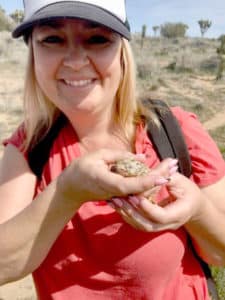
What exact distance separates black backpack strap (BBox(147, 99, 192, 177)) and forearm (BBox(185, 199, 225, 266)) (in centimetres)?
15

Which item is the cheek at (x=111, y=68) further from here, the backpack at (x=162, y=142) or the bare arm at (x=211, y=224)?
the bare arm at (x=211, y=224)

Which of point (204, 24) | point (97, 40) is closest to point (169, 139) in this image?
point (97, 40)

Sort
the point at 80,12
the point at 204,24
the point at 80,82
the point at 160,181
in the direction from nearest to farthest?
the point at 160,181
the point at 80,12
the point at 80,82
the point at 204,24

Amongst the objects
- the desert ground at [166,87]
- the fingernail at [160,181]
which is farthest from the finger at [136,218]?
the desert ground at [166,87]

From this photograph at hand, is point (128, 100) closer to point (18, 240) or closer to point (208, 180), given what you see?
point (208, 180)

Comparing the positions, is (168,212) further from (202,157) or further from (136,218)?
(202,157)

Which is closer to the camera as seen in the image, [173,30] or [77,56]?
[77,56]

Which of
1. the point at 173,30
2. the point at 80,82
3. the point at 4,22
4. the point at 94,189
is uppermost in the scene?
the point at 80,82

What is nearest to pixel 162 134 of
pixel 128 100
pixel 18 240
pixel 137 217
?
pixel 128 100

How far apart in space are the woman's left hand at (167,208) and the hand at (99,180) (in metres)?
0.04

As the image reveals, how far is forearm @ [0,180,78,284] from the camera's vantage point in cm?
168

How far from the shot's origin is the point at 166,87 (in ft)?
61.5

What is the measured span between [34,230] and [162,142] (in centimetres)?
51

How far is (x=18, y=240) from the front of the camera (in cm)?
171
